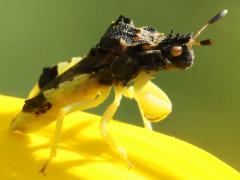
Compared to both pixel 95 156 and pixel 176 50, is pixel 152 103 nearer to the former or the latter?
pixel 176 50

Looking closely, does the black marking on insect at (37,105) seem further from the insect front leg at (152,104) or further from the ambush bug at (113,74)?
the insect front leg at (152,104)

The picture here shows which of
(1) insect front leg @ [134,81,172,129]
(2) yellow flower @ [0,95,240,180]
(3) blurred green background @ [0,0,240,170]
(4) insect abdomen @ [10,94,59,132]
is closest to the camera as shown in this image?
(2) yellow flower @ [0,95,240,180]

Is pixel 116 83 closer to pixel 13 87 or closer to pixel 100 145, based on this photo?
pixel 100 145

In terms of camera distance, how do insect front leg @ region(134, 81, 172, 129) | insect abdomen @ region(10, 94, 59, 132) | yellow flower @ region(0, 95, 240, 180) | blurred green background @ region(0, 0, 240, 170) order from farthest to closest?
blurred green background @ region(0, 0, 240, 170)
insect front leg @ region(134, 81, 172, 129)
insect abdomen @ region(10, 94, 59, 132)
yellow flower @ region(0, 95, 240, 180)

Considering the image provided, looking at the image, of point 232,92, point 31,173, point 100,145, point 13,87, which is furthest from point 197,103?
point 31,173

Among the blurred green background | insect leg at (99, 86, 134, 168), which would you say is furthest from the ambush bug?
the blurred green background

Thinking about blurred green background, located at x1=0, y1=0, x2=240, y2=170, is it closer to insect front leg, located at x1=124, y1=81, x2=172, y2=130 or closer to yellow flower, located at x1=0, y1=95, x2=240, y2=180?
insect front leg, located at x1=124, y1=81, x2=172, y2=130
